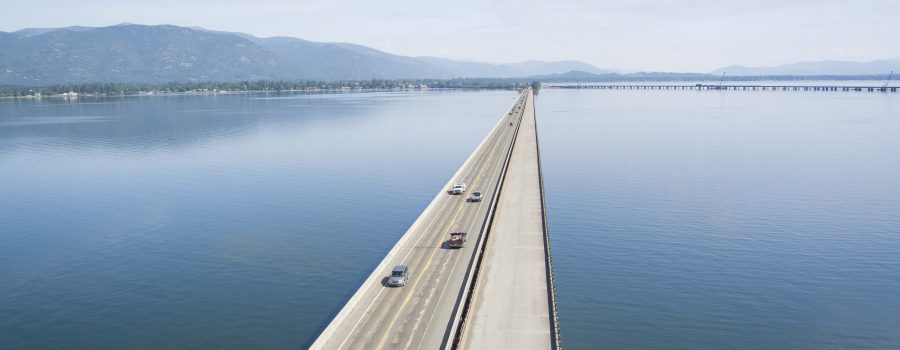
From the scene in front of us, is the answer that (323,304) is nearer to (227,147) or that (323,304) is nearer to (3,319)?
(3,319)

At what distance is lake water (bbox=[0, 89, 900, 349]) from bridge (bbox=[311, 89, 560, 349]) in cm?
475

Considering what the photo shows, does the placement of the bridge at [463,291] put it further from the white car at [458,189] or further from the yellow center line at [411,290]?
the white car at [458,189]

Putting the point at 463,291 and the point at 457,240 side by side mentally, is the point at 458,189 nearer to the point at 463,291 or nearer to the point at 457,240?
the point at 457,240

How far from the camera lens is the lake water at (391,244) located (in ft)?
165

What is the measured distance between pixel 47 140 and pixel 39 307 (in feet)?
463

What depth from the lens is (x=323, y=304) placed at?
53438 millimetres

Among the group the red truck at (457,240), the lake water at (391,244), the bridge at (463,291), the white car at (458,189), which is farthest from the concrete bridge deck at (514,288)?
the white car at (458,189)

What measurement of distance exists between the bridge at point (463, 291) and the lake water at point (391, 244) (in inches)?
187

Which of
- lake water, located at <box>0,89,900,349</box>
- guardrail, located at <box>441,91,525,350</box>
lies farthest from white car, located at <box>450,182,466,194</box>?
guardrail, located at <box>441,91,525,350</box>

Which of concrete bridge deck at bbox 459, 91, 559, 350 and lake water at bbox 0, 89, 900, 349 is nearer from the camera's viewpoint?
concrete bridge deck at bbox 459, 91, 559, 350

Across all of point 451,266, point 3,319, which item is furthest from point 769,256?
point 3,319

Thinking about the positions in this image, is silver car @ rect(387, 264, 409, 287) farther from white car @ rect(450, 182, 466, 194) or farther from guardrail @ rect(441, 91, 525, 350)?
white car @ rect(450, 182, 466, 194)

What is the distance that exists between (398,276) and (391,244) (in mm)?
21682

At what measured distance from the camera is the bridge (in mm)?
40062
